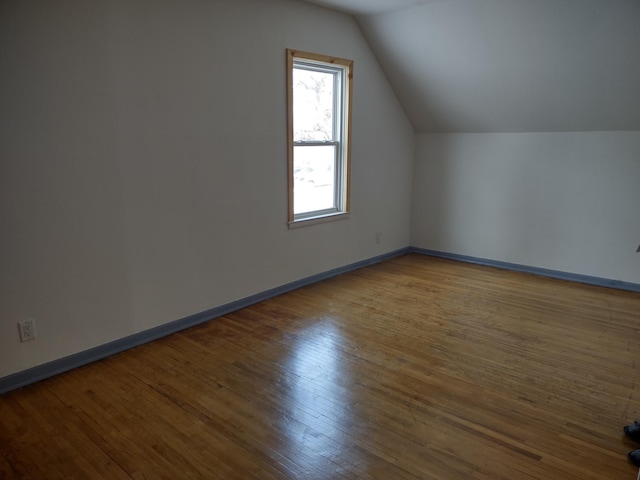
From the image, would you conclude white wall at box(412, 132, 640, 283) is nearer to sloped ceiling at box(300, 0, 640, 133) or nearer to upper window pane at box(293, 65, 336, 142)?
sloped ceiling at box(300, 0, 640, 133)

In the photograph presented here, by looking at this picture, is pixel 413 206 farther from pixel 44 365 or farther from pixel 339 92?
pixel 44 365

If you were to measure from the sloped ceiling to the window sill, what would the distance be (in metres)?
1.60

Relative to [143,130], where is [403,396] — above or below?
below

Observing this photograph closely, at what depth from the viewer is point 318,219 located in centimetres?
454

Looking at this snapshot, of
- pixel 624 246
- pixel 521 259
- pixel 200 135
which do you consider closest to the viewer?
pixel 200 135

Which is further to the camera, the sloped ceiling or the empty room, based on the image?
the sloped ceiling

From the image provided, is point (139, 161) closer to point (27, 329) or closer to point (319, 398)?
point (27, 329)

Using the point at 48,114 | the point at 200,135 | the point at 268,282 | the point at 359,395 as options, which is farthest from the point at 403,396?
the point at 48,114

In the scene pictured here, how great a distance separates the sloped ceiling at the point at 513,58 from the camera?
3.58 metres

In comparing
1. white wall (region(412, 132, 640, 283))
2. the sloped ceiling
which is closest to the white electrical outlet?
the sloped ceiling

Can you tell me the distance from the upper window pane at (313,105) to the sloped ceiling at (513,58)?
2.04ft

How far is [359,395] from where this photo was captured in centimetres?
262

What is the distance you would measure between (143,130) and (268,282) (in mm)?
1699

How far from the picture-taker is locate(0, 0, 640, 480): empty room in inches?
90.7
